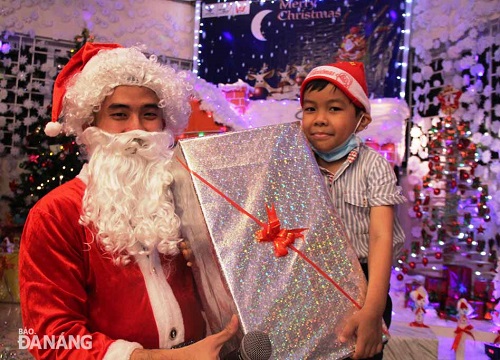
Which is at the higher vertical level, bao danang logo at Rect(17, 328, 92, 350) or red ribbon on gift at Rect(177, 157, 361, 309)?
red ribbon on gift at Rect(177, 157, 361, 309)

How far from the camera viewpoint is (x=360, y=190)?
5.24 ft

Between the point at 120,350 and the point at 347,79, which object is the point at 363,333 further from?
the point at 347,79

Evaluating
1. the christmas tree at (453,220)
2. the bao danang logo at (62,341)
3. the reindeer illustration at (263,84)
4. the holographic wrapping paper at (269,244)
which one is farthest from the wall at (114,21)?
the bao danang logo at (62,341)

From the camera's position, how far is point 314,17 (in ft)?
23.4

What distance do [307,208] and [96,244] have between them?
0.62m

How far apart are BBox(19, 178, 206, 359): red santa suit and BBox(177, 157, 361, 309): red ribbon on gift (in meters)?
0.39

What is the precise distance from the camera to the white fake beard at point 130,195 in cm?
138

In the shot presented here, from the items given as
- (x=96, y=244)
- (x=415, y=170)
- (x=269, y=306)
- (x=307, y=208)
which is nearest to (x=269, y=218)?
(x=307, y=208)

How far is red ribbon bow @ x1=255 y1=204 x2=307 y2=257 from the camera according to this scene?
1.14 meters

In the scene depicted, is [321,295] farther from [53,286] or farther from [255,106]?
[255,106]

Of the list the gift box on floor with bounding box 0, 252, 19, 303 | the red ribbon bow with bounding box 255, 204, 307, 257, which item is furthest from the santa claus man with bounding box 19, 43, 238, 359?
the gift box on floor with bounding box 0, 252, 19, 303

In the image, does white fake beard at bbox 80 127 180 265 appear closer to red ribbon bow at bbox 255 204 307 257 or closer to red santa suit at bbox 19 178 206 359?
red santa suit at bbox 19 178 206 359

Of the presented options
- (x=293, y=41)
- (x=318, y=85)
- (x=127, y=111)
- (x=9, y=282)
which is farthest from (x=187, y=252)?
(x=293, y=41)

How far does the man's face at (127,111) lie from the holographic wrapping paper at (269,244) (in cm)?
31
